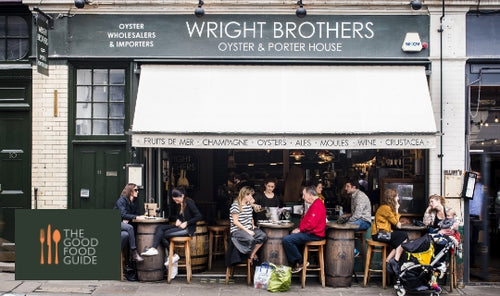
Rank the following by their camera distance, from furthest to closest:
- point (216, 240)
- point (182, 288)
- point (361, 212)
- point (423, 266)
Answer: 1. point (216, 240)
2. point (361, 212)
3. point (182, 288)
4. point (423, 266)

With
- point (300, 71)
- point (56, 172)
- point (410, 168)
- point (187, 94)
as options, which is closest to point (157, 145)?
point (187, 94)

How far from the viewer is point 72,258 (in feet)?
29.7

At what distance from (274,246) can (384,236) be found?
71.8 inches

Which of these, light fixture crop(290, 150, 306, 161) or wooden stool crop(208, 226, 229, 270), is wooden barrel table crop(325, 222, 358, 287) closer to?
wooden stool crop(208, 226, 229, 270)

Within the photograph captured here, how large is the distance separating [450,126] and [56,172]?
7.03 metres

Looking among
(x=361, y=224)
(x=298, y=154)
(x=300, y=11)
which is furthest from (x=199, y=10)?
(x=361, y=224)

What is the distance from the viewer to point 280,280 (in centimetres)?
1003

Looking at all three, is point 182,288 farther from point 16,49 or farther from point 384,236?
point 16,49

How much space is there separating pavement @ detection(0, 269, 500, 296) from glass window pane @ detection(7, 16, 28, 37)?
4339 mm

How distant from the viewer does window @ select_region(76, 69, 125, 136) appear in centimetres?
1144

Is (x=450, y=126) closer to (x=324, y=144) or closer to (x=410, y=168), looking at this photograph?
(x=410, y=168)

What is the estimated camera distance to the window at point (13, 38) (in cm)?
1154

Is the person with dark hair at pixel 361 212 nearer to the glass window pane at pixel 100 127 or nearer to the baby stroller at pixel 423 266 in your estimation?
the baby stroller at pixel 423 266

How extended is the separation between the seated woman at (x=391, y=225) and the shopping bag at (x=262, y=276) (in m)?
1.89
